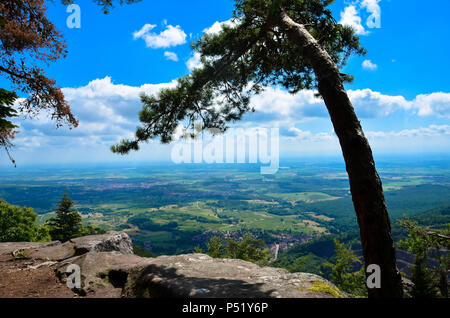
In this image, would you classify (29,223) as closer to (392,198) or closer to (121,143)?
(121,143)

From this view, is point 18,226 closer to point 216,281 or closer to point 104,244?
point 104,244

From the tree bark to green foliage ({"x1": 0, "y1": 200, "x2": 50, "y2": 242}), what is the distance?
3235 cm

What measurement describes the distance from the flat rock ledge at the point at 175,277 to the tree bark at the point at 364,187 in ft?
2.53

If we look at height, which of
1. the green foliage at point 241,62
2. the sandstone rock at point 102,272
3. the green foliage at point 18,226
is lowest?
the green foliage at point 18,226

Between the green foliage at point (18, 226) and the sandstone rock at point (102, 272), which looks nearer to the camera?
the sandstone rock at point (102, 272)

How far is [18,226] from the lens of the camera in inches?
966

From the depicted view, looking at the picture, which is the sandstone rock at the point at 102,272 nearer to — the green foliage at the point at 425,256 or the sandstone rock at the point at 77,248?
the sandstone rock at the point at 77,248

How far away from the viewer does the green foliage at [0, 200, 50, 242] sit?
2328 cm

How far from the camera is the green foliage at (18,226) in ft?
76.4

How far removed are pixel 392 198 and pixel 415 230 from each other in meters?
179

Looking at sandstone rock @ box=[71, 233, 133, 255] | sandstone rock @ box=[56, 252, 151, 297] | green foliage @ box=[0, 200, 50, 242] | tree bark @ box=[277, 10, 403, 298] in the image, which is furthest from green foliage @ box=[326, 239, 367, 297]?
green foliage @ box=[0, 200, 50, 242]

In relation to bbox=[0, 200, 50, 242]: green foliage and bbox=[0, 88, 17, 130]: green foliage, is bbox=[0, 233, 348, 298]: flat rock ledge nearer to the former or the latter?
bbox=[0, 88, 17, 130]: green foliage

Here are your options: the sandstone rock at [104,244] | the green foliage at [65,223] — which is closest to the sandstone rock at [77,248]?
the sandstone rock at [104,244]

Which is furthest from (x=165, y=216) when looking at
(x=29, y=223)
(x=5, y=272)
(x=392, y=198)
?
(x=392, y=198)
